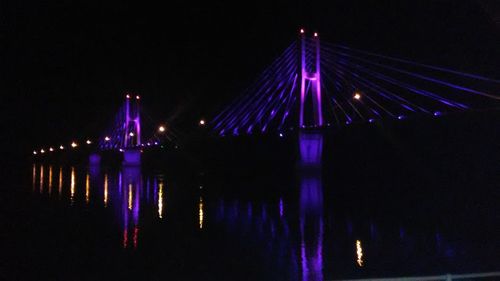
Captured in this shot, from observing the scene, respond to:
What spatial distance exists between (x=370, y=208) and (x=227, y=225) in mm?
8083

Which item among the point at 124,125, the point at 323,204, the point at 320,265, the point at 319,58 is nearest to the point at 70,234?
the point at 320,265

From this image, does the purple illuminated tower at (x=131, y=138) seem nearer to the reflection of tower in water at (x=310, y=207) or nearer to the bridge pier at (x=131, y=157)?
the bridge pier at (x=131, y=157)

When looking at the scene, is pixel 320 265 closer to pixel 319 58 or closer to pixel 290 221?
pixel 290 221

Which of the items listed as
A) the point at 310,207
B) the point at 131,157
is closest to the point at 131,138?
the point at 131,157

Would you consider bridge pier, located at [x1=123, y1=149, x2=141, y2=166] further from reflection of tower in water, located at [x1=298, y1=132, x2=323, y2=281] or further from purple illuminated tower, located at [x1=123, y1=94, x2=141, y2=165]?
reflection of tower in water, located at [x1=298, y1=132, x2=323, y2=281]

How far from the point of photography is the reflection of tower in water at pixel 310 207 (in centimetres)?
1040

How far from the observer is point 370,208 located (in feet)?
72.5

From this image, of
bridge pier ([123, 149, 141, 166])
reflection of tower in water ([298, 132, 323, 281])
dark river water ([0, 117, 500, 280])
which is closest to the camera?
dark river water ([0, 117, 500, 280])

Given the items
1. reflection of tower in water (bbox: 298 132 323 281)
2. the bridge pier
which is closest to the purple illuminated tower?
the bridge pier

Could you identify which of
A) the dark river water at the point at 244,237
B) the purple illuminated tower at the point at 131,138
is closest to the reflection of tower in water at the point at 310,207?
the dark river water at the point at 244,237

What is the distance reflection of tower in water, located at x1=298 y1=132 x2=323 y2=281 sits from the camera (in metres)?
10.4

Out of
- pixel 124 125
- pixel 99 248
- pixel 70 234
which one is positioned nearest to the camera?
pixel 99 248

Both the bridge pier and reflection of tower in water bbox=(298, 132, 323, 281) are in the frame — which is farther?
the bridge pier

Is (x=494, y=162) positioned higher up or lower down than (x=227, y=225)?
higher up
